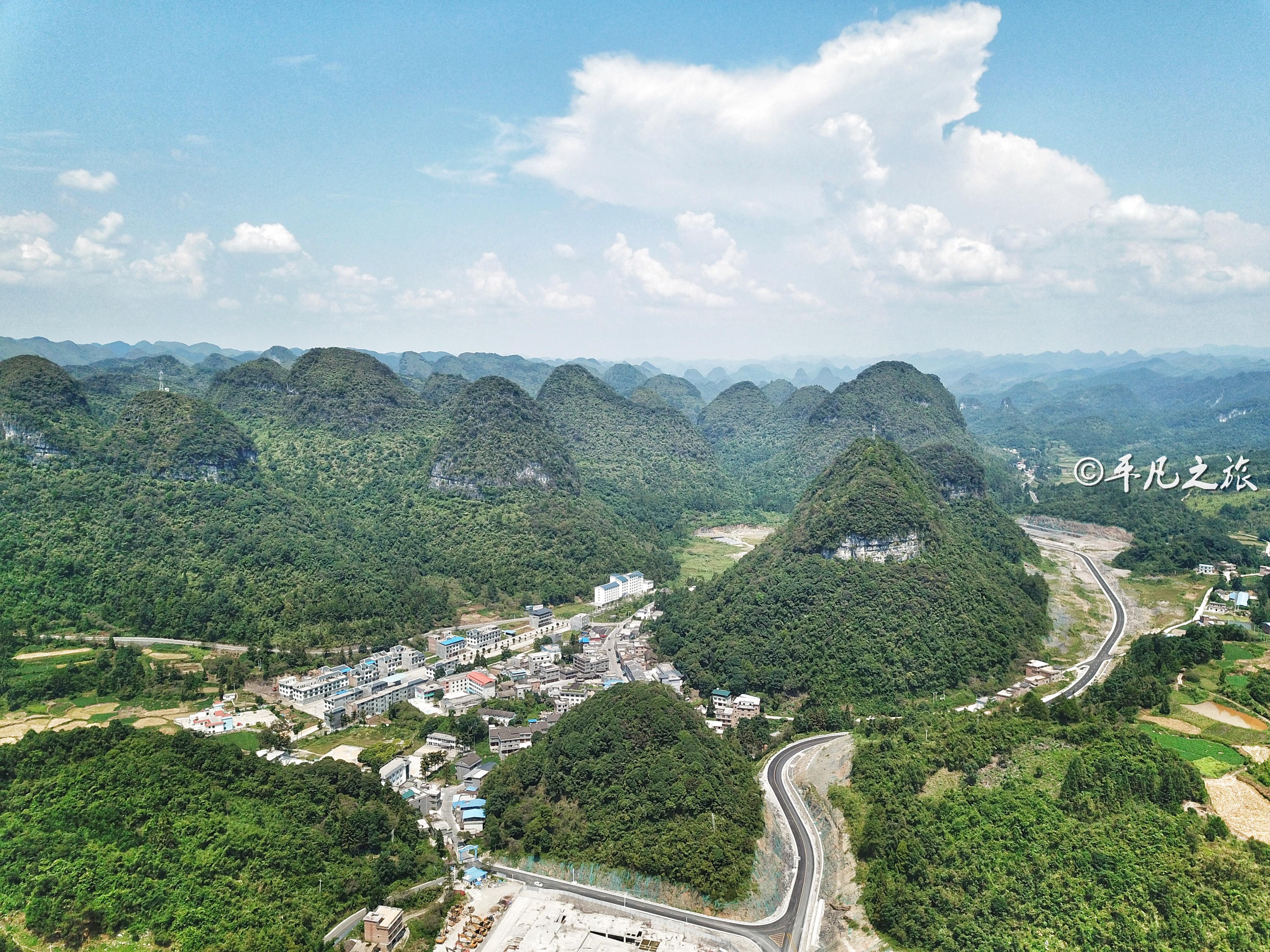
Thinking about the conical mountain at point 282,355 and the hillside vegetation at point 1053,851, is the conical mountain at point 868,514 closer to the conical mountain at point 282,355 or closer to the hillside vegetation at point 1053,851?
the hillside vegetation at point 1053,851

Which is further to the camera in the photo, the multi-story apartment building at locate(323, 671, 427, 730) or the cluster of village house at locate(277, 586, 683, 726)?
the cluster of village house at locate(277, 586, 683, 726)

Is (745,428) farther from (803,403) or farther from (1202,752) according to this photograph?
(1202,752)

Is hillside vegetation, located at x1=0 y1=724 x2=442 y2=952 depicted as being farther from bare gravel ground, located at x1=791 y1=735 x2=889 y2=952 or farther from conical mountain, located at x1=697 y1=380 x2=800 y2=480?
conical mountain, located at x1=697 y1=380 x2=800 y2=480

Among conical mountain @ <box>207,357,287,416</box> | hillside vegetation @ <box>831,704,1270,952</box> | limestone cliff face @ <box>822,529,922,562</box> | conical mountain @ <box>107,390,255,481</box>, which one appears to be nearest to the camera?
hillside vegetation @ <box>831,704,1270,952</box>

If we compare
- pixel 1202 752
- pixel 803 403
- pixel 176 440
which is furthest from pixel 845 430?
pixel 1202 752

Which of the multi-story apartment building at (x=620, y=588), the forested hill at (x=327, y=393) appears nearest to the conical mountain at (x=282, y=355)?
the forested hill at (x=327, y=393)

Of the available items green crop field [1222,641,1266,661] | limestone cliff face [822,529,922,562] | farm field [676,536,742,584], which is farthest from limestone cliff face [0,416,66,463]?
green crop field [1222,641,1266,661]

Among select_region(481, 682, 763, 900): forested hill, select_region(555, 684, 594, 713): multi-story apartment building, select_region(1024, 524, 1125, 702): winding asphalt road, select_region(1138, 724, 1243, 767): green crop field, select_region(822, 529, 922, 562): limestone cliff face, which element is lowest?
select_region(1024, 524, 1125, 702): winding asphalt road
